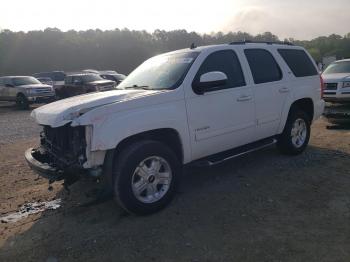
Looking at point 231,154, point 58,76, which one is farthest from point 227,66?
point 58,76

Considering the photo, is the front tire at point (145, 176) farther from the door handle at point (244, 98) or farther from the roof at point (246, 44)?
the roof at point (246, 44)

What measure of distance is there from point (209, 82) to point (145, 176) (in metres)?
1.40

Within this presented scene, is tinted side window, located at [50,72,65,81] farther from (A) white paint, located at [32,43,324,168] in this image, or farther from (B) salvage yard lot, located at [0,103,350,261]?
(A) white paint, located at [32,43,324,168]

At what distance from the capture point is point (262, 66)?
6.21 m

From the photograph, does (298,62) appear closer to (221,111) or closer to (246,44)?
(246,44)

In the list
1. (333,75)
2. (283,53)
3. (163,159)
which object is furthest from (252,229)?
(333,75)

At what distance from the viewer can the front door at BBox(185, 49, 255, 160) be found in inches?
201

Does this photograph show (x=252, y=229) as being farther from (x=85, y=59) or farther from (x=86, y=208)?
(x=85, y=59)

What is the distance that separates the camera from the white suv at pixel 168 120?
14.4 feet

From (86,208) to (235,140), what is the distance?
87.6 inches

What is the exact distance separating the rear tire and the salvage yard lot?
14.6 metres

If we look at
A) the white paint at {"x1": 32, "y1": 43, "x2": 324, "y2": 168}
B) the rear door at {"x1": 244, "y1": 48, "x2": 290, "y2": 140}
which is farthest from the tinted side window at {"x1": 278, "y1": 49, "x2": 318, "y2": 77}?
the rear door at {"x1": 244, "y1": 48, "x2": 290, "y2": 140}

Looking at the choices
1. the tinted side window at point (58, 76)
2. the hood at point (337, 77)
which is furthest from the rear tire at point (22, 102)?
the hood at point (337, 77)

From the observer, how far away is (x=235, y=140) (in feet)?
Result: 18.7
